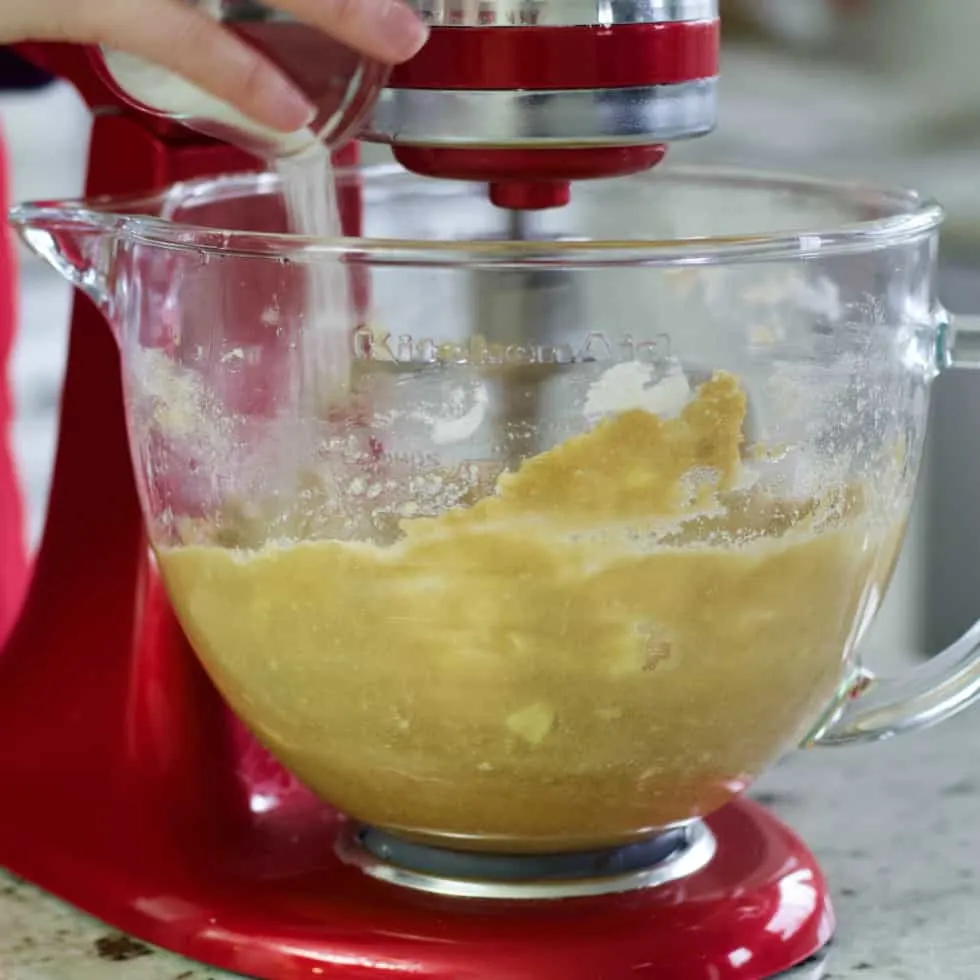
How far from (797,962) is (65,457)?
0.34m

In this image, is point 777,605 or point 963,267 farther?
point 963,267

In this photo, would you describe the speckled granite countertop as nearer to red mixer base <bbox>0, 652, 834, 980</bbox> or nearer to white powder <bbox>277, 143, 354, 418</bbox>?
red mixer base <bbox>0, 652, 834, 980</bbox>

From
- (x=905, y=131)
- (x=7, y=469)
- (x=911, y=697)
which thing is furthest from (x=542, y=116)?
(x=905, y=131)

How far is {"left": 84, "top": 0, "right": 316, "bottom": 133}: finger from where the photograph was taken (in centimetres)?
56

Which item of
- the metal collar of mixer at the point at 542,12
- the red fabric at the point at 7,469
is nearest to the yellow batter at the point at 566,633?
the metal collar of mixer at the point at 542,12

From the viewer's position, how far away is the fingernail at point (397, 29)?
0.54 meters

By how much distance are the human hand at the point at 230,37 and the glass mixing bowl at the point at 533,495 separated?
0.15 ft

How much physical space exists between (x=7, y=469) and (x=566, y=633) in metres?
0.64

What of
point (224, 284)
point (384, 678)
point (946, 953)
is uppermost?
point (224, 284)

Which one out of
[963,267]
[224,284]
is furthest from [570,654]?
[963,267]

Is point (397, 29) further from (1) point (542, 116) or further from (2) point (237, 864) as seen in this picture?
(2) point (237, 864)

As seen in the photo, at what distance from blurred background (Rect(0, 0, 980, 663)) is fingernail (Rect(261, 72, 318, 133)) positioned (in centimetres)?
99

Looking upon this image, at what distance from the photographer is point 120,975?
607 mm

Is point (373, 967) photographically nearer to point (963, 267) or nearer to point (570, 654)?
point (570, 654)
